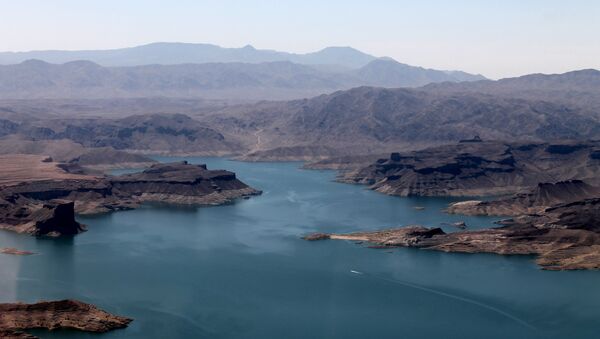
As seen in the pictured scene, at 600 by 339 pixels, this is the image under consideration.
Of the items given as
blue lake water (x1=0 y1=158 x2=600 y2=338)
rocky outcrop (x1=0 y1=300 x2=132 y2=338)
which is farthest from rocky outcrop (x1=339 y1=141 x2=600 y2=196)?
rocky outcrop (x1=0 y1=300 x2=132 y2=338)

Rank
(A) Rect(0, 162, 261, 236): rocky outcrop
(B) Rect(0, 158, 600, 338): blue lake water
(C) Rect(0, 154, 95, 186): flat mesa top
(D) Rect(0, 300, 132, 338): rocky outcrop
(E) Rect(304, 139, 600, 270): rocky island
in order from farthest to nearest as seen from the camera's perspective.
A: (C) Rect(0, 154, 95, 186): flat mesa top < (A) Rect(0, 162, 261, 236): rocky outcrop < (E) Rect(304, 139, 600, 270): rocky island < (B) Rect(0, 158, 600, 338): blue lake water < (D) Rect(0, 300, 132, 338): rocky outcrop

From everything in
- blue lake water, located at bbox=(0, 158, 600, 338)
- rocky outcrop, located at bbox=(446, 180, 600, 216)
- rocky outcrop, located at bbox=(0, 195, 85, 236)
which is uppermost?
rocky outcrop, located at bbox=(446, 180, 600, 216)

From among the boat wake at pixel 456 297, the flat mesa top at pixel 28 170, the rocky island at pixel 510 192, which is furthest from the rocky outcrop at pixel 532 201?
the flat mesa top at pixel 28 170

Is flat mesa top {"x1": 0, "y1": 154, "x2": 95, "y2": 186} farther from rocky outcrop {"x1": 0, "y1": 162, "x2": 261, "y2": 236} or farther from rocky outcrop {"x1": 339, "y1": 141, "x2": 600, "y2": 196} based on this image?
rocky outcrop {"x1": 339, "y1": 141, "x2": 600, "y2": 196}

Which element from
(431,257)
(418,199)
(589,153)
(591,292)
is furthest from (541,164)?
(591,292)

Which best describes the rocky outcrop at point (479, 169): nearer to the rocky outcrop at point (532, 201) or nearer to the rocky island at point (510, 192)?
the rocky island at point (510, 192)

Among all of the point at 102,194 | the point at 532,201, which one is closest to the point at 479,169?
the point at 532,201

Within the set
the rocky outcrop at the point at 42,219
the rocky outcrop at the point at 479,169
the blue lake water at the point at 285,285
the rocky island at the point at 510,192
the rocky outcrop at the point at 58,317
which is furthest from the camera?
the rocky outcrop at the point at 479,169
